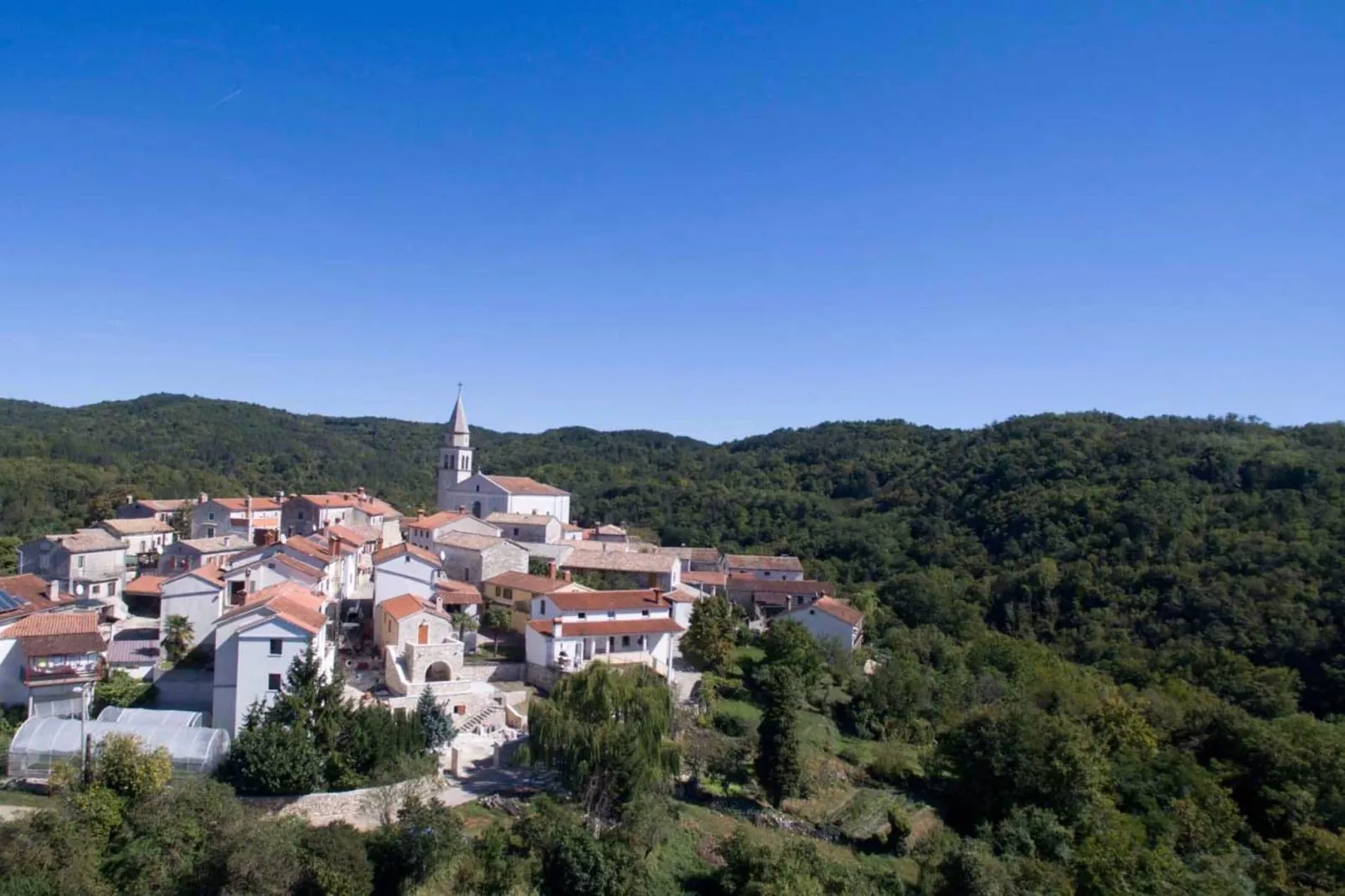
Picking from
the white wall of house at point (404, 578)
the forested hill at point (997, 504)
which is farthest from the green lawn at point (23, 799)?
the forested hill at point (997, 504)

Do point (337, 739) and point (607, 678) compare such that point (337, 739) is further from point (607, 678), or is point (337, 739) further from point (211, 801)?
point (607, 678)

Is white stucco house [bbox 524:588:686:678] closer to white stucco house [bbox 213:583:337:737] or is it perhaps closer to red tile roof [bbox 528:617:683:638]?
red tile roof [bbox 528:617:683:638]

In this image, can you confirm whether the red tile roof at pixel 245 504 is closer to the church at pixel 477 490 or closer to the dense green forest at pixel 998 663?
the church at pixel 477 490

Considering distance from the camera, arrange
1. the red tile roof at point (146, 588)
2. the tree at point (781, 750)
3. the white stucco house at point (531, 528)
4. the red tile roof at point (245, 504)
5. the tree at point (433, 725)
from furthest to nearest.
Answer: the white stucco house at point (531, 528)
the red tile roof at point (245, 504)
the red tile roof at point (146, 588)
the tree at point (781, 750)
the tree at point (433, 725)

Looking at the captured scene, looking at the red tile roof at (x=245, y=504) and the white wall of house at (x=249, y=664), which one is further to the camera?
the red tile roof at (x=245, y=504)

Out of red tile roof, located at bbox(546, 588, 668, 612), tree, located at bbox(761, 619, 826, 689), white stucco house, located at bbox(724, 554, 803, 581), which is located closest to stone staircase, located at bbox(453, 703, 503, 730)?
red tile roof, located at bbox(546, 588, 668, 612)

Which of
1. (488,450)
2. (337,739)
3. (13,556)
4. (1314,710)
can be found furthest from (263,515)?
(488,450)
